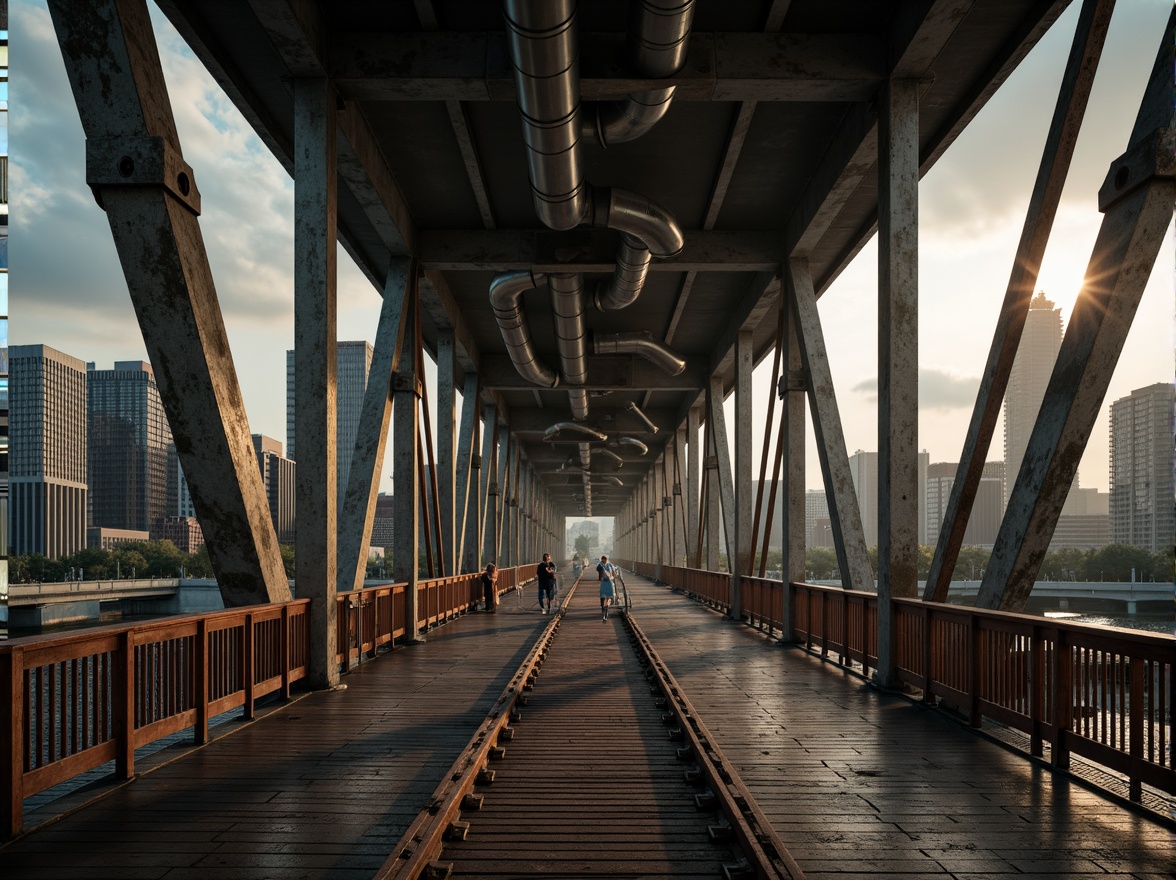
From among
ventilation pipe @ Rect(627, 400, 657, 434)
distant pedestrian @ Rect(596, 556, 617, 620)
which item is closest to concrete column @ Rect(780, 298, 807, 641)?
distant pedestrian @ Rect(596, 556, 617, 620)

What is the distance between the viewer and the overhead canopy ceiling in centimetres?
995

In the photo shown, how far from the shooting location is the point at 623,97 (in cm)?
1038

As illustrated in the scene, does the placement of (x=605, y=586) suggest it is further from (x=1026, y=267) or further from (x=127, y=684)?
(x=127, y=684)

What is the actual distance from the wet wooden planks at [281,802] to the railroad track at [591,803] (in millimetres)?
294

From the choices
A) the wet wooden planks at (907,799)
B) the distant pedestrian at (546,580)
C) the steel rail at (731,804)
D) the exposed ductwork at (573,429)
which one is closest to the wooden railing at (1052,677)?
the wet wooden planks at (907,799)

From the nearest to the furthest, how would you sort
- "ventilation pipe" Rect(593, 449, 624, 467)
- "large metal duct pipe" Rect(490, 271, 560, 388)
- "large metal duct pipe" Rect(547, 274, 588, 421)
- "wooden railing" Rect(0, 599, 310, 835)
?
"wooden railing" Rect(0, 599, 310, 835)
"large metal duct pipe" Rect(490, 271, 560, 388)
"large metal duct pipe" Rect(547, 274, 588, 421)
"ventilation pipe" Rect(593, 449, 624, 467)

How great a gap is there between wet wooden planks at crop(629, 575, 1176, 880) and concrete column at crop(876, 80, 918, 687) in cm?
139

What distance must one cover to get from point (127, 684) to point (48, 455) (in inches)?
4389

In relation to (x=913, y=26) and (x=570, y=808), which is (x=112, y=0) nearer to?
(x=570, y=808)

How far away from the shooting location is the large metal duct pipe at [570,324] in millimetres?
16156

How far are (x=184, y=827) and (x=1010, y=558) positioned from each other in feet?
21.8

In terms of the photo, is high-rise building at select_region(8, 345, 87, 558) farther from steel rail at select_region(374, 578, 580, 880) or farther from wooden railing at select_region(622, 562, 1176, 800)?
wooden railing at select_region(622, 562, 1176, 800)

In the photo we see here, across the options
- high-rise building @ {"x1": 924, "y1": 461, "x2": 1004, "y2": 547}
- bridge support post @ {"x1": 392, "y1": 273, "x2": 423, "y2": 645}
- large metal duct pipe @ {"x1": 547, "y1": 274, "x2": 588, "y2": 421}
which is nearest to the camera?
bridge support post @ {"x1": 392, "y1": 273, "x2": 423, "y2": 645}

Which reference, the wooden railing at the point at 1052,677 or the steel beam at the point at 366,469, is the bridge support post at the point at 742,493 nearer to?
the steel beam at the point at 366,469
